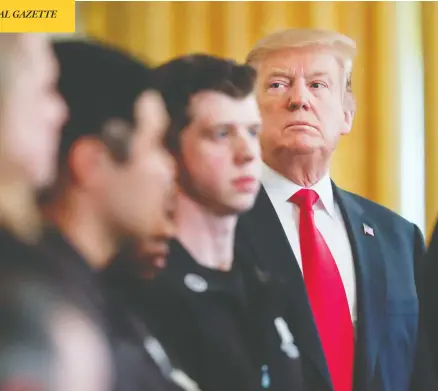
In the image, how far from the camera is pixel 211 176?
3.05ft

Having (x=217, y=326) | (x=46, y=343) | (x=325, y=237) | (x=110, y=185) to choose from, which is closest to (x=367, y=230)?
(x=325, y=237)

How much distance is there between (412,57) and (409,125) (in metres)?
0.12

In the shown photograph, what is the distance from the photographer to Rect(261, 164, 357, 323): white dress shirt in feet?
3.18

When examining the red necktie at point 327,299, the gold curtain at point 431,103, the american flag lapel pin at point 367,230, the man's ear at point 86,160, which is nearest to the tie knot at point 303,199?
the red necktie at point 327,299

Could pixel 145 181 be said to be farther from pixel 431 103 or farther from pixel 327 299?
pixel 431 103

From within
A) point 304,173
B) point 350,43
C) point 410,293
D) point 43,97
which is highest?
point 350,43

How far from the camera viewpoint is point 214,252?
3.04 feet

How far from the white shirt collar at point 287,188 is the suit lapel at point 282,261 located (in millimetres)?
17

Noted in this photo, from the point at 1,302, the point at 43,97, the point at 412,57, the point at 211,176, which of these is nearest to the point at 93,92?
the point at 43,97

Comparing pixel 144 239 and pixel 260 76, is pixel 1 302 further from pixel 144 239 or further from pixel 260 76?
pixel 260 76

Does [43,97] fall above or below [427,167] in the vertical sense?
above

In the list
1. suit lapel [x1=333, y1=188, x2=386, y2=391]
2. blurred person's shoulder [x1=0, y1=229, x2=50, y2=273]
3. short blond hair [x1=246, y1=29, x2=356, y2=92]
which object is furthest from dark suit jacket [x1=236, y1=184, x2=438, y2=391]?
blurred person's shoulder [x1=0, y1=229, x2=50, y2=273]

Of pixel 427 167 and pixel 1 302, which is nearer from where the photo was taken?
pixel 1 302

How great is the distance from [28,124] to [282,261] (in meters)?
0.46
